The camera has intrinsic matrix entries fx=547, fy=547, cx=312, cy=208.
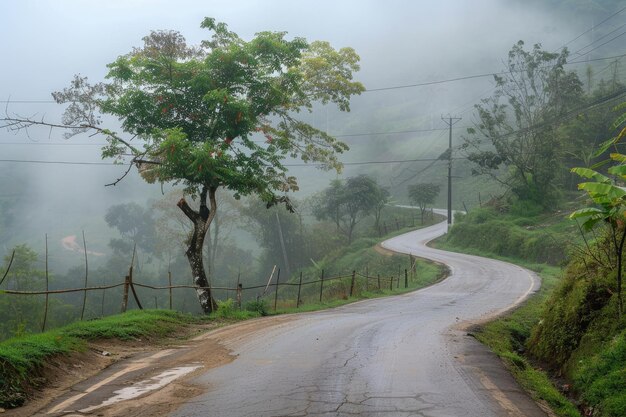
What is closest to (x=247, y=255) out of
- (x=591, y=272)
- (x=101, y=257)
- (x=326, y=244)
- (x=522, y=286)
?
(x=326, y=244)

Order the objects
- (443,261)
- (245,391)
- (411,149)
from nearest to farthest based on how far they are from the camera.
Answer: (245,391) → (443,261) → (411,149)

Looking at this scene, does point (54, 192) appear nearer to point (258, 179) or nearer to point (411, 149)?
point (411, 149)

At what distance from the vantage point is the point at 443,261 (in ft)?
135

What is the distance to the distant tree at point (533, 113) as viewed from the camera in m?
47.2

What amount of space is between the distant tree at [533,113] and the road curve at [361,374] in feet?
117

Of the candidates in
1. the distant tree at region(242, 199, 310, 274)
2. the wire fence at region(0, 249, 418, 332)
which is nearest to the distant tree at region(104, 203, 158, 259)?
→ the wire fence at region(0, 249, 418, 332)

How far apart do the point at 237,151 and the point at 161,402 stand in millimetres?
12787

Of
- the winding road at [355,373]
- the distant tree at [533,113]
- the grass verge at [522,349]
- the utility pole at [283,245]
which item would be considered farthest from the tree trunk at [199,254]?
the utility pole at [283,245]

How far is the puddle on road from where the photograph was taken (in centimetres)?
631

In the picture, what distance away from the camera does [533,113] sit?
5028cm

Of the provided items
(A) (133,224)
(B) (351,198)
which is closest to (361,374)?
(B) (351,198)

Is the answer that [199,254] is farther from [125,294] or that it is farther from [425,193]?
[425,193]

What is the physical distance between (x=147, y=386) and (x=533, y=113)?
4996 cm

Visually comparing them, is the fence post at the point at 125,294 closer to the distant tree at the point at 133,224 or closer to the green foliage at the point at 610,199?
the green foliage at the point at 610,199
